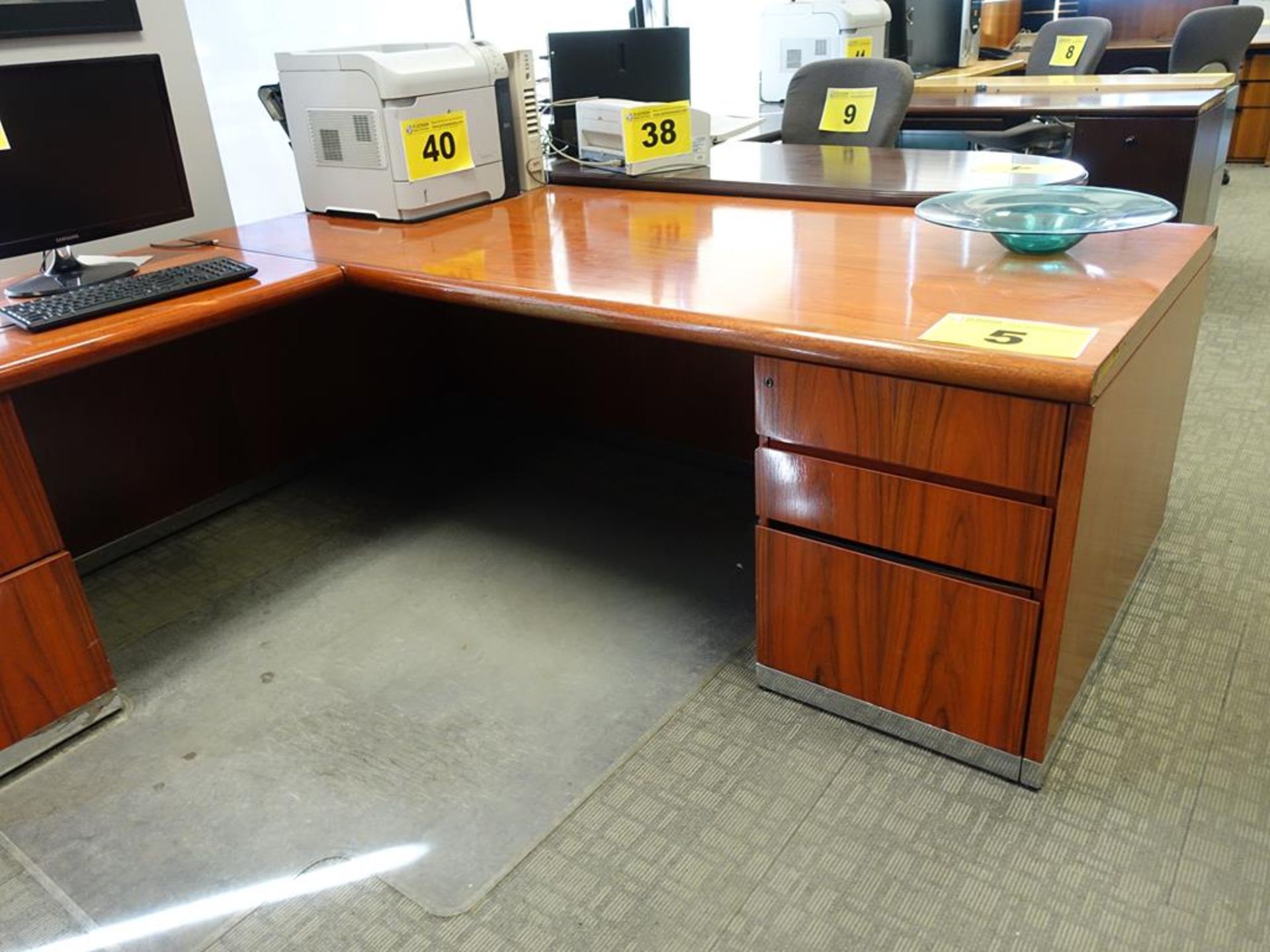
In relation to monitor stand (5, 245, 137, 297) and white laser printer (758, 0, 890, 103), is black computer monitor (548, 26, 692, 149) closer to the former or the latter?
white laser printer (758, 0, 890, 103)

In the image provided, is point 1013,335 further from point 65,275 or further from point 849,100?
point 849,100

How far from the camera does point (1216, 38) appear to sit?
15.7 feet

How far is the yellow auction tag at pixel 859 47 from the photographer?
3541 millimetres

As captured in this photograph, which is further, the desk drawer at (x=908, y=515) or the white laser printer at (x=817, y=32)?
the white laser printer at (x=817, y=32)

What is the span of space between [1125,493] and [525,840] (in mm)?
1106

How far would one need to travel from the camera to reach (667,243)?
1.83 m

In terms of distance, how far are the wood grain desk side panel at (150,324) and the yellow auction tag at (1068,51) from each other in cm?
433

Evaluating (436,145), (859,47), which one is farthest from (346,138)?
(859,47)

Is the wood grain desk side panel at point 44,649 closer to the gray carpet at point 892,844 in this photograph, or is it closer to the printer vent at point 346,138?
the gray carpet at point 892,844

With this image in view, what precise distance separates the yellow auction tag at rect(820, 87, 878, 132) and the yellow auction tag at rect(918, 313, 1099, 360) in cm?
194

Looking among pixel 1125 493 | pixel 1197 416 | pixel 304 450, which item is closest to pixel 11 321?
pixel 304 450

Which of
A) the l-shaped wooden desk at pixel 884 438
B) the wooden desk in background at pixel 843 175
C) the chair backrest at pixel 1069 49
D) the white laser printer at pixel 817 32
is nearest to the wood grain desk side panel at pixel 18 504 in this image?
the l-shaped wooden desk at pixel 884 438

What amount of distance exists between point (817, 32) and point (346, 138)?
2145 millimetres

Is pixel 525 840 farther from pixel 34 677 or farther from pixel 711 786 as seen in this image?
pixel 34 677
